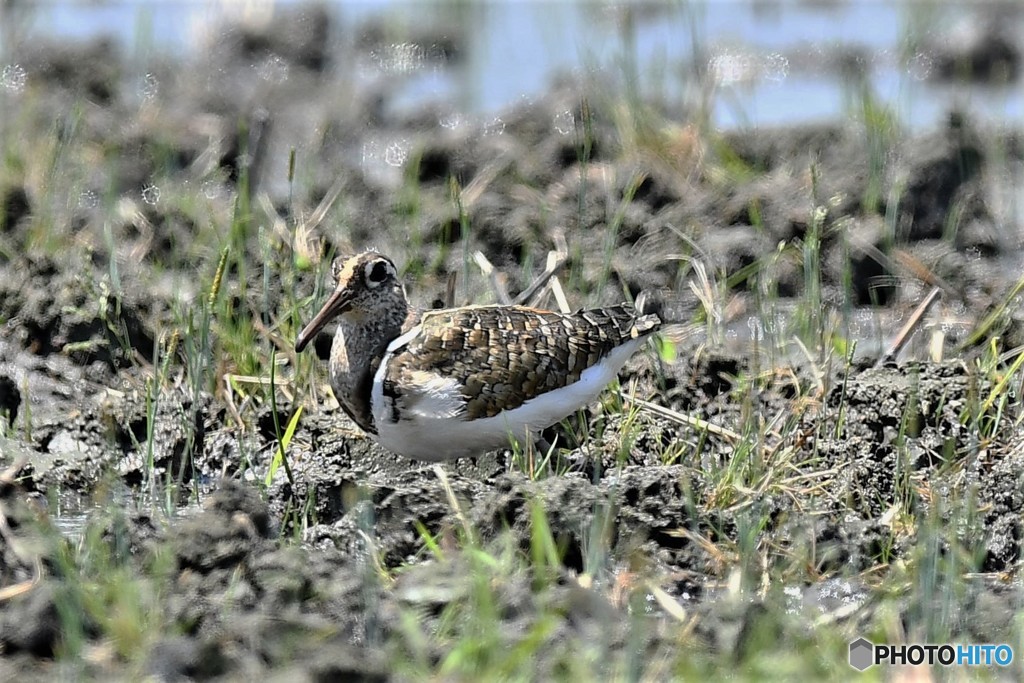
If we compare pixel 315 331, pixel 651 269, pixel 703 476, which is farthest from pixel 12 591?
pixel 651 269

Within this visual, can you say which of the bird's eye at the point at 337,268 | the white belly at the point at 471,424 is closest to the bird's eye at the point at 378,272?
Answer: the bird's eye at the point at 337,268

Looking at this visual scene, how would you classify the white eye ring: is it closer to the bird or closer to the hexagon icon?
the bird

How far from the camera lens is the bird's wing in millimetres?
6316

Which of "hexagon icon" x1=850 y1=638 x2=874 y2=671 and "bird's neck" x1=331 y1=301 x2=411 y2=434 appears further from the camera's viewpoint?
"bird's neck" x1=331 y1=301 x2=411 y2=434

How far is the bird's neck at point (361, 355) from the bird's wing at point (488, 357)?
65mm

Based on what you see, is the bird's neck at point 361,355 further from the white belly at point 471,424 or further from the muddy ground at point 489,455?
the muddy ground at point 489,455

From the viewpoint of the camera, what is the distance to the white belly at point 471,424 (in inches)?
247

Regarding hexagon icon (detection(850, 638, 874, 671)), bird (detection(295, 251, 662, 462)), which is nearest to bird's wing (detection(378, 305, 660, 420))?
bird (detection(295, 251, 662, 462))

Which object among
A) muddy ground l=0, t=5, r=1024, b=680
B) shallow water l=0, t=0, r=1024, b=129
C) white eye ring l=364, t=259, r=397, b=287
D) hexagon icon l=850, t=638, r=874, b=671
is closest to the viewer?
hexagon icon l=850, t=638, r=874, b=671

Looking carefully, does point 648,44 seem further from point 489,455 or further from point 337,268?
point 489,455

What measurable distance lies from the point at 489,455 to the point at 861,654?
7.53ft

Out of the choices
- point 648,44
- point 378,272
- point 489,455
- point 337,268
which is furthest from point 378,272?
point 648,44

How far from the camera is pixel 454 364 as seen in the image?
6.41 metres

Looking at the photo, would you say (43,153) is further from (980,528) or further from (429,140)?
(980,528)
